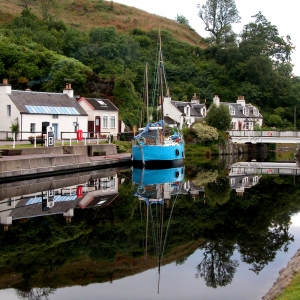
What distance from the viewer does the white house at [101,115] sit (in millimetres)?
57906

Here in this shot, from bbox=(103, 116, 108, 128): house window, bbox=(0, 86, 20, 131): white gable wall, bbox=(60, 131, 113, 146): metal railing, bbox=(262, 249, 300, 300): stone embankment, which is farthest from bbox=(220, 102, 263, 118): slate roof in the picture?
bbox=(262, 249, 300, 300): stone embankment

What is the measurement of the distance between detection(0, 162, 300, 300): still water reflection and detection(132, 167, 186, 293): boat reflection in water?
63 mm

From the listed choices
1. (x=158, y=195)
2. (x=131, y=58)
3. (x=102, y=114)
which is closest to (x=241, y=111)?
(x=131, y=58)

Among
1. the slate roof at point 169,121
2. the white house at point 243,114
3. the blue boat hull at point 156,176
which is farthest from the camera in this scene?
the white house at point 243,114

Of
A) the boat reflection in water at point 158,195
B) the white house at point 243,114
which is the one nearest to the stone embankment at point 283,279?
the boat reflection in water at point 158,195

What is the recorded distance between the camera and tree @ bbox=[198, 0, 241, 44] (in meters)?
122

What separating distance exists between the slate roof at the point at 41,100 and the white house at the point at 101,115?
233 centimetres

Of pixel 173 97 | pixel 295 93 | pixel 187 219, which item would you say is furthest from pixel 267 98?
pixel 187 219

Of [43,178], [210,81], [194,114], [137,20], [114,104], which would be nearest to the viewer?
[43,178]

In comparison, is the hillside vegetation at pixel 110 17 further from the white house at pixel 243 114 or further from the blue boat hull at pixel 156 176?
the blue boat hull at pixel 156 176

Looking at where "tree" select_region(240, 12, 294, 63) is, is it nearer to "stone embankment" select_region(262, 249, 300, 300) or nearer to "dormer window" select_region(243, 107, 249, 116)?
"dormer window" select_region(243, 107, 249, 116)

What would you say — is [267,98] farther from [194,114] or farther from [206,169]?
[206,169]

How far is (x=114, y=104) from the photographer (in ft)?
210

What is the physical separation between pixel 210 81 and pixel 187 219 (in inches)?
3167
